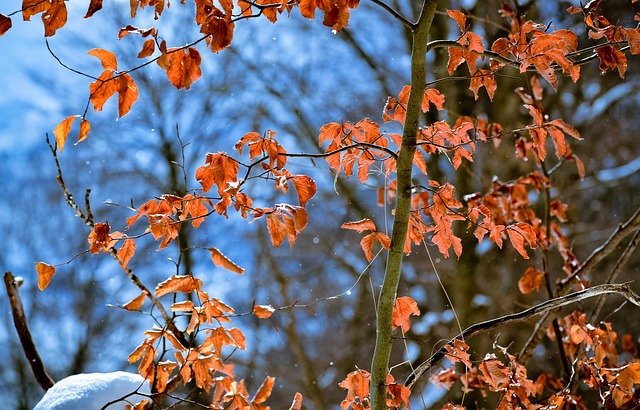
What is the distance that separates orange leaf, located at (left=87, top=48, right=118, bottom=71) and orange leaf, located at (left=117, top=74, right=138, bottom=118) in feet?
0.09

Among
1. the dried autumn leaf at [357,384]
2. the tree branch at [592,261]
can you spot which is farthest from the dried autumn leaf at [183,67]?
the tree branch at [592,261]

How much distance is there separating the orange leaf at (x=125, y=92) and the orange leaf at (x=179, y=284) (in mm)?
427

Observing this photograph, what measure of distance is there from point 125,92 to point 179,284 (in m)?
0.48

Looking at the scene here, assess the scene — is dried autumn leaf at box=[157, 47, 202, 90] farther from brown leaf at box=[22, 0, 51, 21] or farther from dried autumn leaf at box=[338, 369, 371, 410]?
dried autumn leaf at box=[338, 369, 371, 410]

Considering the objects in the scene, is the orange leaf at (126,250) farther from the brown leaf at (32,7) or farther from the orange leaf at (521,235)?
the orange leaf at (521,235)

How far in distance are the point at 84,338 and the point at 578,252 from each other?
6507mm

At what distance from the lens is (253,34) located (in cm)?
711

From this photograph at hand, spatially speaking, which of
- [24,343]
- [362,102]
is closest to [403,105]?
[24,343]

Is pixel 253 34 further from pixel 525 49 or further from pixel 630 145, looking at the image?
pixel 525 49

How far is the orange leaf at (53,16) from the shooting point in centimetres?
112

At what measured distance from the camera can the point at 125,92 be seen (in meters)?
1.27

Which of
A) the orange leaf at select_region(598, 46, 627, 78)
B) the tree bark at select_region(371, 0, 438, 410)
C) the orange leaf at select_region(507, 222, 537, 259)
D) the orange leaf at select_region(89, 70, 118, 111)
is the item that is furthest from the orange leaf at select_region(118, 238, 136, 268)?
the orange leaf at select_region(598, 46, 627, 78)

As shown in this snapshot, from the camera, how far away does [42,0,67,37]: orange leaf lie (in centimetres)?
112

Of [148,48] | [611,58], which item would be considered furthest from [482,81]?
[148,48]
